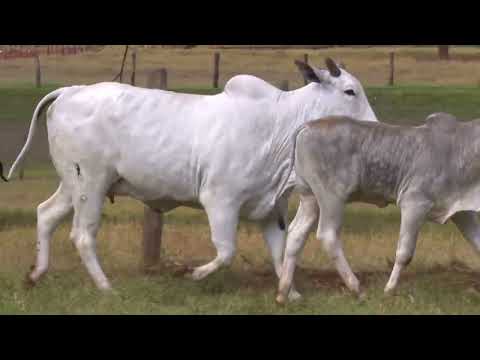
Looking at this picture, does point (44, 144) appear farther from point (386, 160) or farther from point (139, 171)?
point (386, 160)

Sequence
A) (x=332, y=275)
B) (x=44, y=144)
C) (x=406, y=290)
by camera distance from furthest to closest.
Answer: (x=44, y=144), (x=332, y=275), (x=406, y=290)

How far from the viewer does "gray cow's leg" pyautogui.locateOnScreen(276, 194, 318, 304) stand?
9.03 meters

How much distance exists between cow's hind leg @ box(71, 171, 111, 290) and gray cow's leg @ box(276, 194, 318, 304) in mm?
1417

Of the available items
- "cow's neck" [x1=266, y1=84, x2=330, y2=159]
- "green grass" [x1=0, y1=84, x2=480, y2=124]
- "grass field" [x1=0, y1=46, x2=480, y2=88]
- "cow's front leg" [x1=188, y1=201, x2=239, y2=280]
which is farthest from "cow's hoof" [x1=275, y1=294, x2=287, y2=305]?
"green grass" [x1=0, y1=84, x2=480, y2=124]

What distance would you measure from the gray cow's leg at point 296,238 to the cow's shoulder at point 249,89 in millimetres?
937

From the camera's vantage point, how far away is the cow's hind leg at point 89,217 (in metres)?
9.55

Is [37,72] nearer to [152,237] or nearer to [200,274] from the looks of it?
[152,237]

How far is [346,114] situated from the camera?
9672mm

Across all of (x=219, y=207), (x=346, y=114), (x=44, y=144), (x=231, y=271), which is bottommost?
(x=44, y=144)

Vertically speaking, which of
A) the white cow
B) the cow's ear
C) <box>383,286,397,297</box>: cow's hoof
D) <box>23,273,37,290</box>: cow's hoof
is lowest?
<box>23,273,37,290</box>: cow's hoof

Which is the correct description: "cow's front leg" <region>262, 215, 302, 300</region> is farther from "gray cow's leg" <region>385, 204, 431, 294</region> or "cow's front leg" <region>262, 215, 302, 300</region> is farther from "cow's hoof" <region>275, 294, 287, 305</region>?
"gray cow's leg" <region>385, 204, 431, 294</region>

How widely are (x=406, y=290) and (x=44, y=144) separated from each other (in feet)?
27.0

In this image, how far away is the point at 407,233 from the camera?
358 inches

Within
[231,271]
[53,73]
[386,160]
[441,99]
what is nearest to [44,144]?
[53,73]
